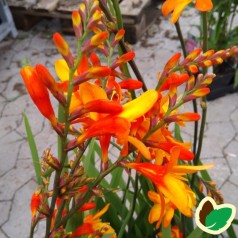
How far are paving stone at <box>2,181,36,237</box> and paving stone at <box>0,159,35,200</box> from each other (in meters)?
0.04

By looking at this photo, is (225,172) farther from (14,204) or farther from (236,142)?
(14,204)

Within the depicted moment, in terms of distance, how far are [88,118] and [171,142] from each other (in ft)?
0.41

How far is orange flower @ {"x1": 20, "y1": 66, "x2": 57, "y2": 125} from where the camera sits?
42 centimetres

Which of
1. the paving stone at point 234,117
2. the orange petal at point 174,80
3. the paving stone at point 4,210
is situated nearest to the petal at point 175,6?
the orange petal at point 174,80

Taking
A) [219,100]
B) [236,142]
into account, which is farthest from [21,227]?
[219,100]

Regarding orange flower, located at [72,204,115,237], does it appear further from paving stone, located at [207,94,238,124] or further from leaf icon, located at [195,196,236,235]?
paving stone, located at [207,94,238,124]

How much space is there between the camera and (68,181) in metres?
0.48

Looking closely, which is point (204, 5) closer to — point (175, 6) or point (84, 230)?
point (175, 6)

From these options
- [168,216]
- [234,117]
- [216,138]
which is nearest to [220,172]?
[216,138]

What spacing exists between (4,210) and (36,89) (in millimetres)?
1690

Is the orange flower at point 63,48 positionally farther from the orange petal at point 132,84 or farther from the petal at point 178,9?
the petal at point 178,9

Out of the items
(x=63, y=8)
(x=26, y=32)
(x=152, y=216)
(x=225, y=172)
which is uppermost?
(x=152, y=216)

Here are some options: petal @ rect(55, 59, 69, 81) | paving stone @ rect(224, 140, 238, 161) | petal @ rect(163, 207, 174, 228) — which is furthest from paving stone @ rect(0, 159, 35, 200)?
petal @ rect(55, 59, 69, 81)

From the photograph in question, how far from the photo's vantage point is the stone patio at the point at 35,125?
1.97m
